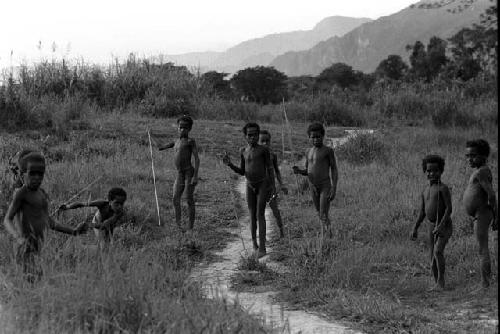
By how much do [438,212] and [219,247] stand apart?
9.73 ft

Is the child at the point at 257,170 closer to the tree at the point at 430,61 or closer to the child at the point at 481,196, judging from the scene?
the child at the point at 481,196

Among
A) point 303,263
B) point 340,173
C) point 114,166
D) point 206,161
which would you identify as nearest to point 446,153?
point 340,173

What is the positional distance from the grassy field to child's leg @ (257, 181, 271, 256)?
215 millimetres

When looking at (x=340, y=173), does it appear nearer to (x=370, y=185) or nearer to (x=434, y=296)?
(x=370, y=185)

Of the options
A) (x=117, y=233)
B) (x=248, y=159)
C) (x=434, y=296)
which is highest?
(x=248, y=159)

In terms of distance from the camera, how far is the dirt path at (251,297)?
184 inches

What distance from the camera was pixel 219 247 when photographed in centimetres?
772

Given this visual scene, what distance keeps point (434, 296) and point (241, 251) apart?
2503 mm

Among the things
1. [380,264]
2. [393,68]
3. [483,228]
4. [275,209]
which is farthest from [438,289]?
[393,68]

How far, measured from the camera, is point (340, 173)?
11.8m

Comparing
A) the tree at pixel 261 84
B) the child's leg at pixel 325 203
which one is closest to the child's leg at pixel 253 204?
the child's leg at pixel 325 203

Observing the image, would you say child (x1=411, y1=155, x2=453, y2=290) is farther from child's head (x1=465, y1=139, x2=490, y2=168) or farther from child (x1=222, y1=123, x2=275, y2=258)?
child (x1=222, y1=123, x2=275, y2=258)

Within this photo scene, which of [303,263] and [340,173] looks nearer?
[303,263]

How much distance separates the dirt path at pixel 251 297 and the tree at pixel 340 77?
4471 centimetres
